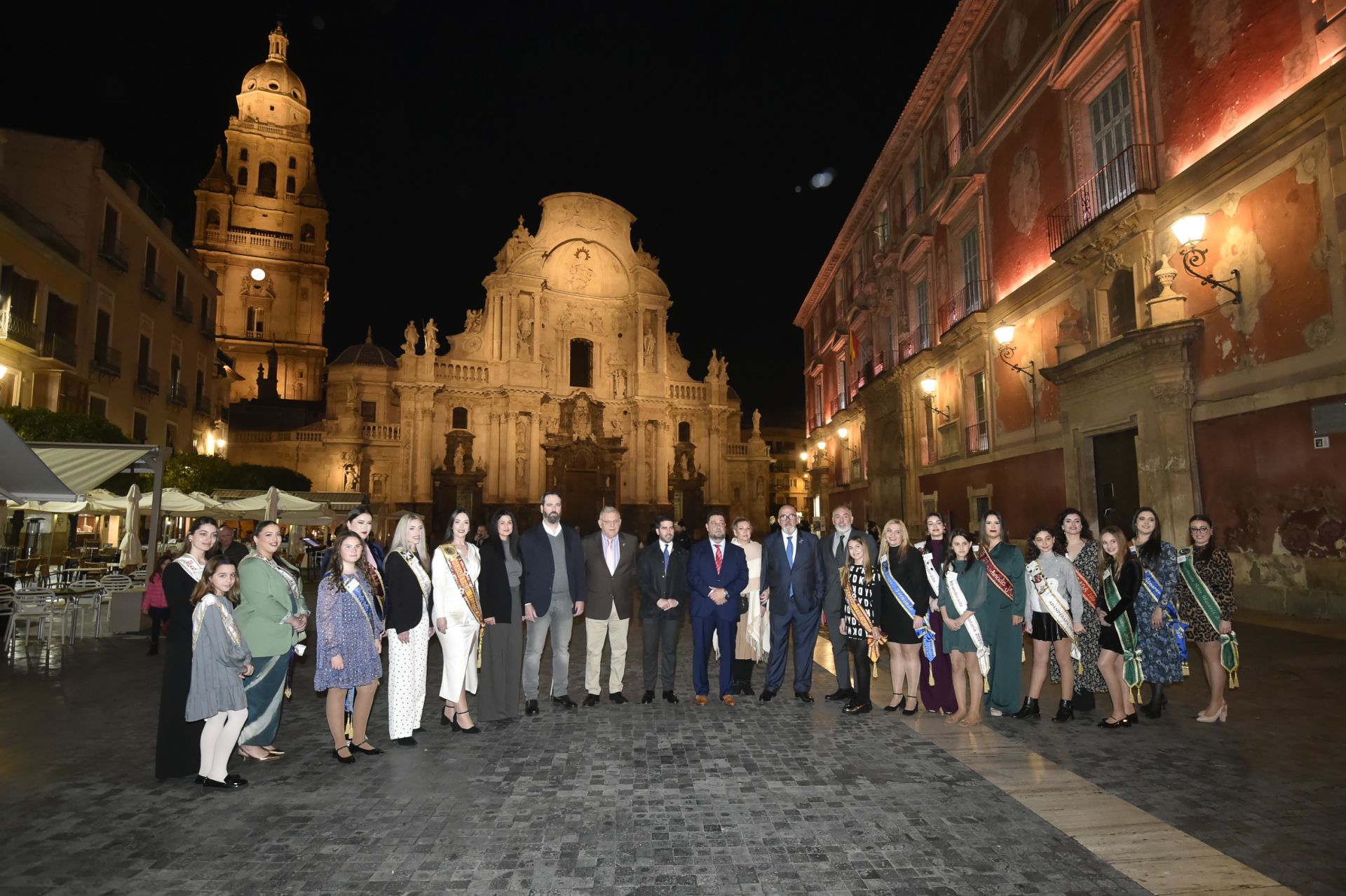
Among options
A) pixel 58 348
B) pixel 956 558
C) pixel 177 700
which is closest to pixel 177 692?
pixel 177 700

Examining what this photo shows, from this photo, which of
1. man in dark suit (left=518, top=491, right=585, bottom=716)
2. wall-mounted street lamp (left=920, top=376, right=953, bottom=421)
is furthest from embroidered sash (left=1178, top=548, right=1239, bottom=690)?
wall-mounted street lamp (left=920, top=376, right=953, bottom=421)

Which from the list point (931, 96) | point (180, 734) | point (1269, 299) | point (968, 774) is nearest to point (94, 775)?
point (180, 734)

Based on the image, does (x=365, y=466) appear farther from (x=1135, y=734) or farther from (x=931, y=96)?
(x=1135, y=734)

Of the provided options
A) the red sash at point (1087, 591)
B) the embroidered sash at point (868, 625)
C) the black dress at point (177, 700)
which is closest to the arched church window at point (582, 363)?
the embroidered sash at point (868, 625)

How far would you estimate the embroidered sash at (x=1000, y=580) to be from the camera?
582cm

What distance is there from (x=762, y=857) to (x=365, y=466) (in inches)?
1286

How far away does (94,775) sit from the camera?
4.55 m

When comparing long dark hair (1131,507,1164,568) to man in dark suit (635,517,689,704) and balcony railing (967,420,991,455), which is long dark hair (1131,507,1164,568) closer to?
man in dark suit (635,517,689,704)

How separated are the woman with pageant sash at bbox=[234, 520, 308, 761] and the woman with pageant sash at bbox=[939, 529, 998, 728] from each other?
5137mm

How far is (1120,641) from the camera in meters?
5.59

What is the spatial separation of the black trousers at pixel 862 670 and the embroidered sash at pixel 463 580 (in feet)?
10.9

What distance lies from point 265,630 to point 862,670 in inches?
189

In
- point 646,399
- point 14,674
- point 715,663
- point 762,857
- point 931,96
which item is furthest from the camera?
point 646,399

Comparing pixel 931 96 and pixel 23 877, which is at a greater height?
pixel 931 96
